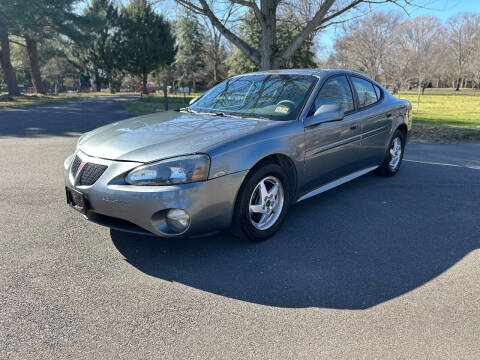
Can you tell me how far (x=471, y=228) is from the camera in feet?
12.2

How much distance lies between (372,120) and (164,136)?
9.30ft

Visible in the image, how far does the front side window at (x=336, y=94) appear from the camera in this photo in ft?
12.9

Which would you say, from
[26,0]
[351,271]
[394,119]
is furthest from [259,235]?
[26,0]

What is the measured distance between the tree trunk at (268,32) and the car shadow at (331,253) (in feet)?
23.6

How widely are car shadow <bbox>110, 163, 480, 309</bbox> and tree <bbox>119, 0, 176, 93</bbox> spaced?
44.2 meters

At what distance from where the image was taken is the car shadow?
2623mm

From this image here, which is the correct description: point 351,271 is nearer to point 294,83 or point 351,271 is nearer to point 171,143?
point 171,143

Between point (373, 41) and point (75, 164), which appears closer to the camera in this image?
point (75, 164)

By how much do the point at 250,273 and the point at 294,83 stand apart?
2262 mm

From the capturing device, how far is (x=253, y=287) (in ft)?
8.68

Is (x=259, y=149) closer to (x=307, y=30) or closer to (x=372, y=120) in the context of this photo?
(x=372, y=120)

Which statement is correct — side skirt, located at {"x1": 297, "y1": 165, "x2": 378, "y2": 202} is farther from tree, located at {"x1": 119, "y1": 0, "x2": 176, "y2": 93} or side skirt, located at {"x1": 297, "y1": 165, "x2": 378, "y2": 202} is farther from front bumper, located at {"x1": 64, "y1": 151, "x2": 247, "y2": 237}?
tree, located at {"x1": 119, "y1": 0, "x2": 176, "y2": 93}

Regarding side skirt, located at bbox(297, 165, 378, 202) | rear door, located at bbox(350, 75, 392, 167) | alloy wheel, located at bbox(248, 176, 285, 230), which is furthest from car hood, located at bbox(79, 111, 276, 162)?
rear door, located at bbox(350, 75, 392, 167)

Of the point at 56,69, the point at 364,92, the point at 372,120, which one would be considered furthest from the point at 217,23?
Result: the point at 56,69
